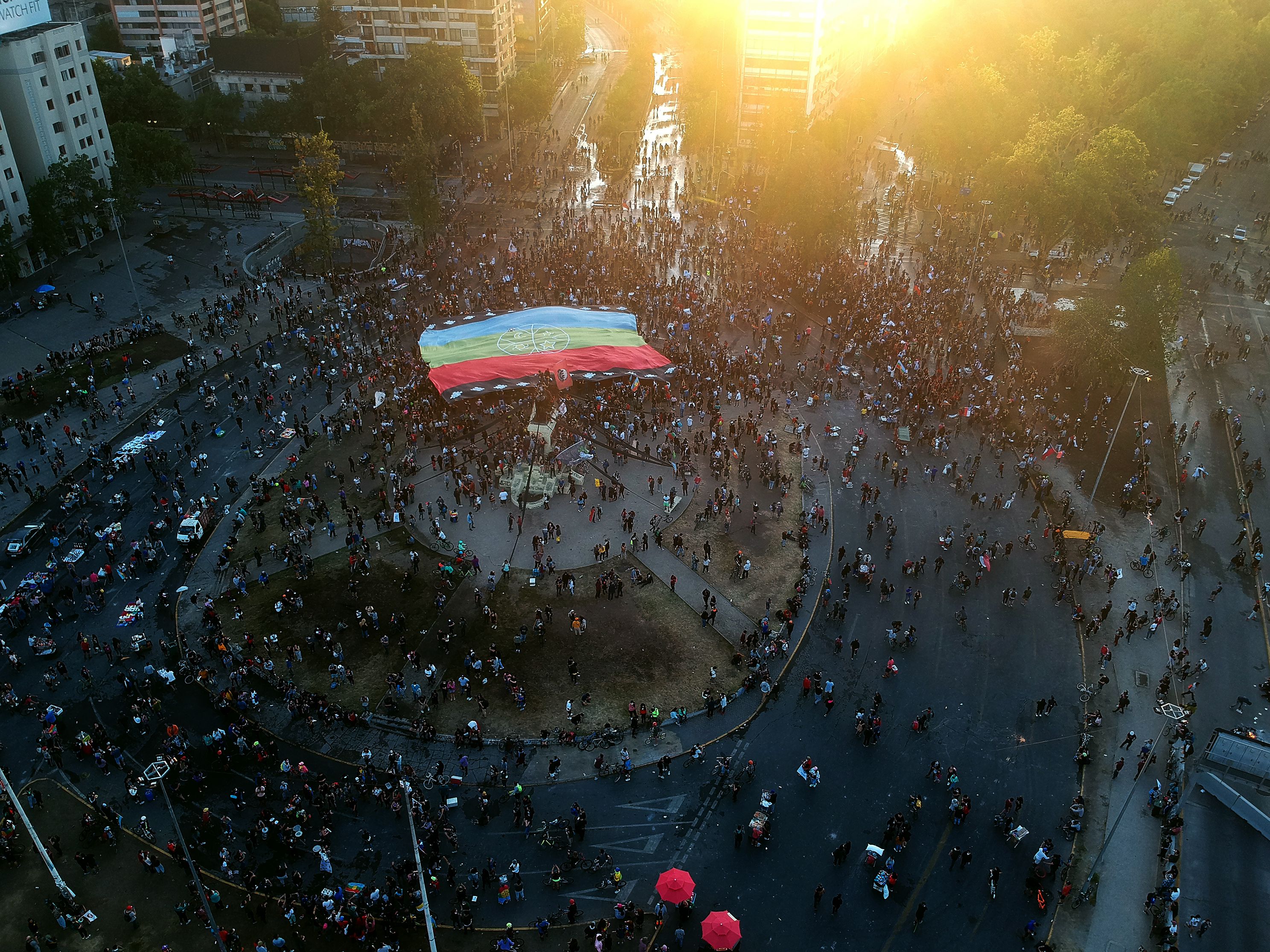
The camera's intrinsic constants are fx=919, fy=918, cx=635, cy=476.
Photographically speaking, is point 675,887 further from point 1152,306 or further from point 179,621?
point 1152,306

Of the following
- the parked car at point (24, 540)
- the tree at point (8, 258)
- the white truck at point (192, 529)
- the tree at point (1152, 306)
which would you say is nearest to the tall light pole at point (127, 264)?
the tree at point (8, 258)

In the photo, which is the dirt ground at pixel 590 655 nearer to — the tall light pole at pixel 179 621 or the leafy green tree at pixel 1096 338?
the tall light pole at pixel 179 621

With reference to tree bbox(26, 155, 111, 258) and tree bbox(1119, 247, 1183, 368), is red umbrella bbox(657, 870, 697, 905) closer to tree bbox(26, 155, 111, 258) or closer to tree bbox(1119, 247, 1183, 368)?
tree bbox(1119, 247, 1183, 368)

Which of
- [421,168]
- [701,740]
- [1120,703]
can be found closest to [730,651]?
[701,740]

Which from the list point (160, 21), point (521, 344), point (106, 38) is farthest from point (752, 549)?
point (106, 38)

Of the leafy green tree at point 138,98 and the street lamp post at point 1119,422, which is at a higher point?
the leafy green tree at point 138,98

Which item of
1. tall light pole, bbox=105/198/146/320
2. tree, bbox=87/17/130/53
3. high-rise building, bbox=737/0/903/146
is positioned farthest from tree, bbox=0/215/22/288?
high-rise building, bbox=737/0/903/146
